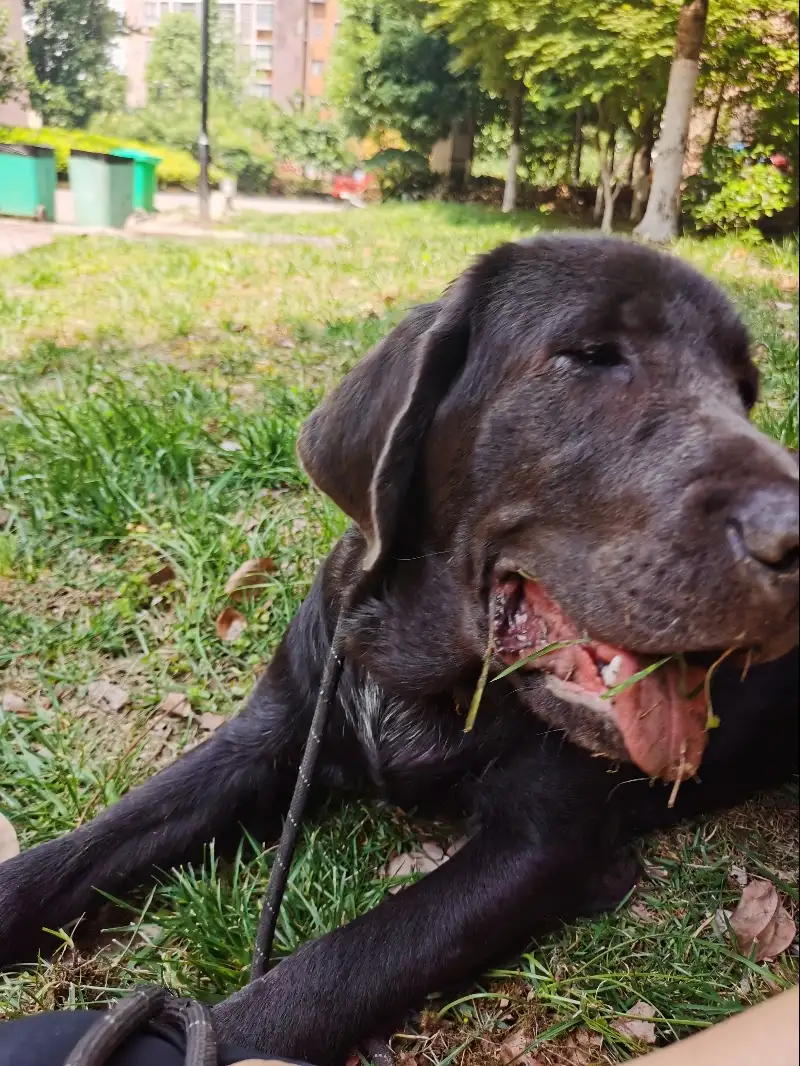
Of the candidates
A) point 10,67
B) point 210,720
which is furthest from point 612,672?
point 10,67

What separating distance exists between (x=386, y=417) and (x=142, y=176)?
1.36 m

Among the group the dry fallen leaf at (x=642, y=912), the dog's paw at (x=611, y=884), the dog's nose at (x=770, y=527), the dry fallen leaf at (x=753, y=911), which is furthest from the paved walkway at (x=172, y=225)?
the dry fallen leaf at (x=753, y=911)

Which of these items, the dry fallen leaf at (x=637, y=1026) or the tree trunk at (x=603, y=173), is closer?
the dry fallen leaf at (x=637, y=1026)

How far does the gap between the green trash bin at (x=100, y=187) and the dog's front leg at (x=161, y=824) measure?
154 cm

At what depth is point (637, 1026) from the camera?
170cm

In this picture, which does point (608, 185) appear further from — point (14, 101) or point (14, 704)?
point (14, 704)

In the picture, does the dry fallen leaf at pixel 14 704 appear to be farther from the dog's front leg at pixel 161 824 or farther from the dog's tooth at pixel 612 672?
the dog's tooth at pixel 612 672

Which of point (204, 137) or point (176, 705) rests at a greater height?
point (204, 137)

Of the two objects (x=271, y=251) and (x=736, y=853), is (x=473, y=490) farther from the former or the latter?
(x=271, y=251)

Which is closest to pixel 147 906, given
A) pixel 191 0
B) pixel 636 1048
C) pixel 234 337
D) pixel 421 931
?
pixel 421 931

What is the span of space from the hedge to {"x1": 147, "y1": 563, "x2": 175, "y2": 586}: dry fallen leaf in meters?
1.21

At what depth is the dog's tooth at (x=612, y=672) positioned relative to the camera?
1.52 meters

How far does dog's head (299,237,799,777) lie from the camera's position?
1.33 meters

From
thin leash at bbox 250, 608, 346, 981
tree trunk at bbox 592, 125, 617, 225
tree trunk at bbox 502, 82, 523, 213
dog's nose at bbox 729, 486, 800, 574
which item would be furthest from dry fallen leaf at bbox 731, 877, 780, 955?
tree trunk at bbox 502, 82, 523, 213
